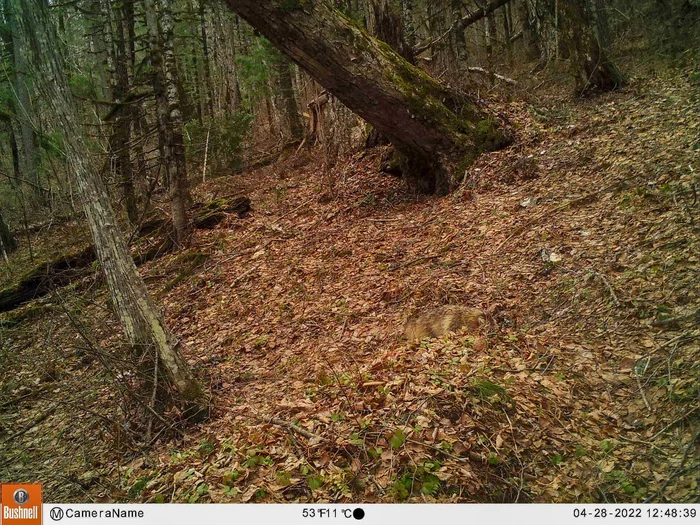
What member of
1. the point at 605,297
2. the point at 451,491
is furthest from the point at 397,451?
the point at 605,297

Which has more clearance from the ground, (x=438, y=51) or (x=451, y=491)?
(x=438, y=51)

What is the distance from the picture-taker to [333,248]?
7258 millimetres

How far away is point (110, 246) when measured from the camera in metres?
4.16

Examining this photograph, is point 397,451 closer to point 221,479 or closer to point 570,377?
point 221,479

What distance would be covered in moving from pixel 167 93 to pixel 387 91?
4158mm

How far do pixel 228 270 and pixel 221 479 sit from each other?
497 centimetres

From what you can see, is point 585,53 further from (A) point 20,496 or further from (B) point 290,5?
(A) point 20,496

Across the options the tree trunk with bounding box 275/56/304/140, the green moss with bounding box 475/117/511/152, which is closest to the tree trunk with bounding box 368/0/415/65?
the green moss with bounding box 475/117/511/152

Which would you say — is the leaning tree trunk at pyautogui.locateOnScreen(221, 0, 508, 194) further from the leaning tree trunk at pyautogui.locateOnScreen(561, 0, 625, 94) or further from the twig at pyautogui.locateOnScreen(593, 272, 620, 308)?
the twig at pyautogui.locateOnScreen(593, 272, 620, 308)

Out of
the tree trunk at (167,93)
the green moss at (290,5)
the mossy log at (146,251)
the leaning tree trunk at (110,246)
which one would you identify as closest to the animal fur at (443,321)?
the leaning tree trunk at (110,246)

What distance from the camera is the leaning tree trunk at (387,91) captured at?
6.25m
